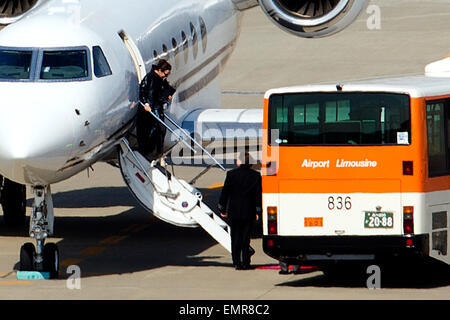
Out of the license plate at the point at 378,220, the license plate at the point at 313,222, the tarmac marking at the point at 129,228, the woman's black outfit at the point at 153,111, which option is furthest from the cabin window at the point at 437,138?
the tarmac marking at the point at 129,228

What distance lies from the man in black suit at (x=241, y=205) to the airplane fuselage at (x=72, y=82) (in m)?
2.08

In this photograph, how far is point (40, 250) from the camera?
19375 millimetres

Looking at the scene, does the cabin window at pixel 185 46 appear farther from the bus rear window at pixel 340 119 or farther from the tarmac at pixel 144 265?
the bus rear window at pixel 340 119

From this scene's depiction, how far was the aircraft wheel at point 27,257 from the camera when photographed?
19469 millimetres

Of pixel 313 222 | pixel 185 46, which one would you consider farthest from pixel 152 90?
pixel 313 222

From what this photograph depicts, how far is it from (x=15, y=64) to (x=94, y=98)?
49.4 inches

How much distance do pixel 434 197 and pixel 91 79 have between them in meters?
5.43

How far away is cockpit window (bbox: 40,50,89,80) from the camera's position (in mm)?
19688

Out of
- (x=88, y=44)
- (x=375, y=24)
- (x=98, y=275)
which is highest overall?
(x=375, y=24)

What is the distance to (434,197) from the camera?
18.0 m

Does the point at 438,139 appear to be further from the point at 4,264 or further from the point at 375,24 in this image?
the point at 375,24

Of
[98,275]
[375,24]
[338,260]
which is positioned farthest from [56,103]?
[375,24]

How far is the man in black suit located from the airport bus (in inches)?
54.6

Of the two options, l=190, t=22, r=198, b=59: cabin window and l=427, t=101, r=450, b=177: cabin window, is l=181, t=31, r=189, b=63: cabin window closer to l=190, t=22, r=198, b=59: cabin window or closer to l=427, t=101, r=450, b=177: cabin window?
l=190, t=22, r=198, b=59: cabin window
